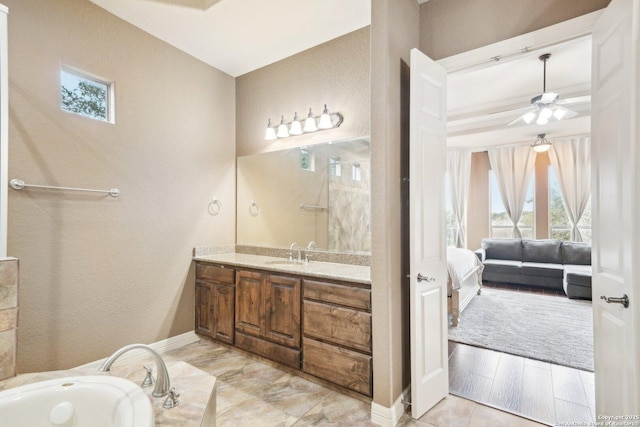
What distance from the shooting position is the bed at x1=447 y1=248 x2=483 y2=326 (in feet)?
11.6

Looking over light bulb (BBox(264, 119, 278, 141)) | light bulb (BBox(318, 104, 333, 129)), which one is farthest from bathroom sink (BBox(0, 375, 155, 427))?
light bulb (BBox(264, 119, 278, 141))

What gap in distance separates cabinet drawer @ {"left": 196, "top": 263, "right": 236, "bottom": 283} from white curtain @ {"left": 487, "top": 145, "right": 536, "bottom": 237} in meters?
6.24

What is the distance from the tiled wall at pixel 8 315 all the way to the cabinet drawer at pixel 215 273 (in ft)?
4.92

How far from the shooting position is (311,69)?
10.0 feet

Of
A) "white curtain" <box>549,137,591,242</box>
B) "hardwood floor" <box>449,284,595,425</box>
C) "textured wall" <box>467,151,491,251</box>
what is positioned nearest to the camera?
"hardwood floor" <box>449,284,595,425</box>

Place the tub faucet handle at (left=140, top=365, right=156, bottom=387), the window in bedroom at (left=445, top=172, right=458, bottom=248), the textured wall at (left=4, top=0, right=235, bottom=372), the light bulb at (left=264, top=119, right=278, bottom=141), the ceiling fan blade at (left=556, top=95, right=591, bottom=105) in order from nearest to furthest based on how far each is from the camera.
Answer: the tub faucet handle at (left=140, top=365, right=156, bottom=387) < the textured wall at (left=4, top=0, right=235, bottom=372) < the light bulb at (left=264, top=119, right=278, bottom=141) < the ceiling fan blade at (left=556, top=95, right=591, bottom=105) < the window in bedroom at (left=445, top=172, right=458, bottom=248)

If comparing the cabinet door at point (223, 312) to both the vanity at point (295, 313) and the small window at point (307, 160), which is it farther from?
the small window at point (307, 160)

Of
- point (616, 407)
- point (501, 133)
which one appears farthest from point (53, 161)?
point (501, 133)

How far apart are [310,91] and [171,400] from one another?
9.00ft

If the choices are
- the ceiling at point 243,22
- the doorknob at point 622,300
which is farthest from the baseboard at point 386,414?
the ceiling at point 243,22

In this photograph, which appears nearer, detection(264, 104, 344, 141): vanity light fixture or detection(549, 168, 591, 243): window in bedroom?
detection(264, 104, 344, 141): vanity light fixture

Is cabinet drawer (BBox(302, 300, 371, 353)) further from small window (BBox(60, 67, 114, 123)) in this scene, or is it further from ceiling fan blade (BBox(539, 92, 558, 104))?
ceiling fan blade (BBox(539, 92, 558, 104))

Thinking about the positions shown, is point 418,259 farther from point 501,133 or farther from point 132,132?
point 501,133

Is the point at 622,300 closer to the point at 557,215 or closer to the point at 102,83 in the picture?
the point at 102,83
